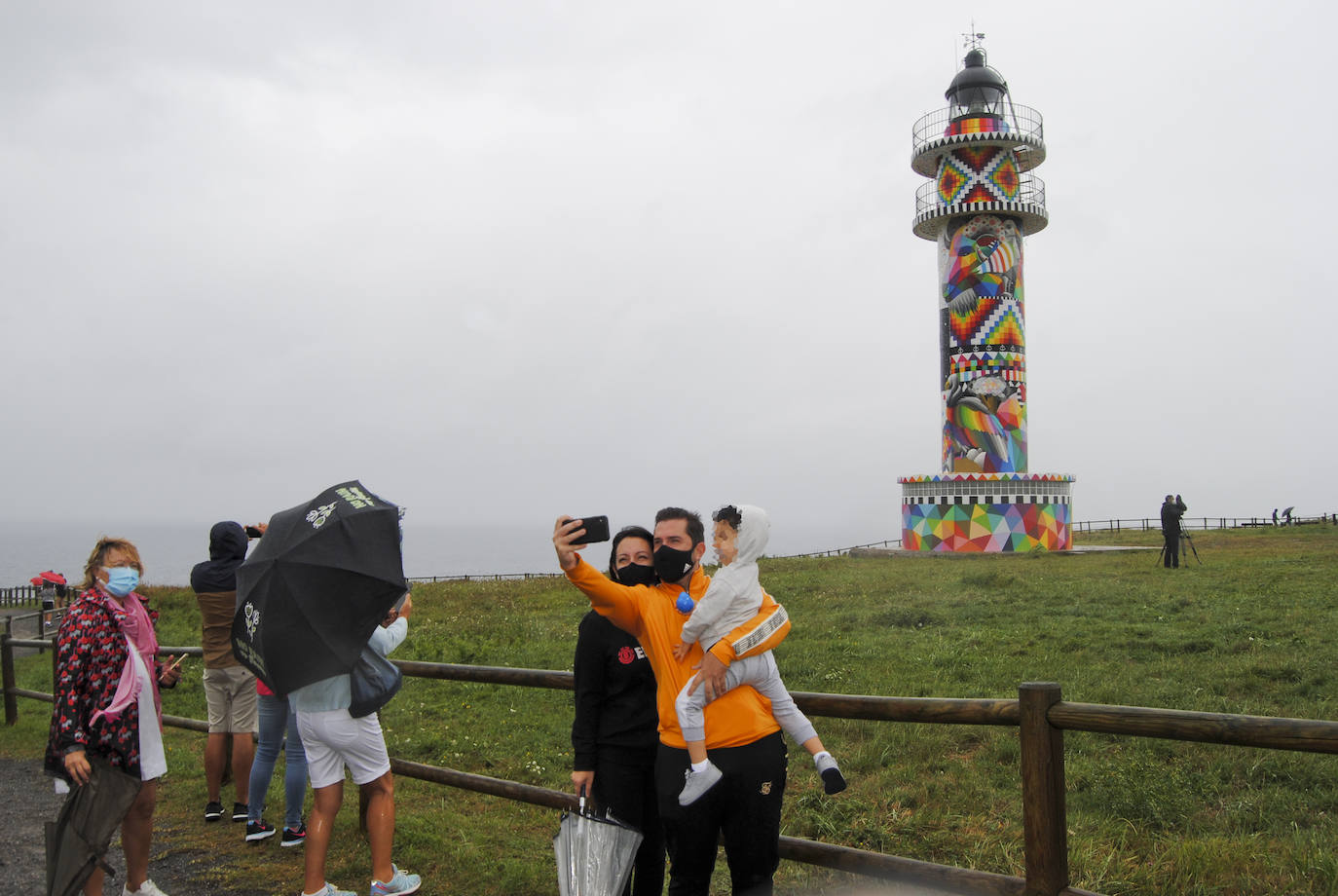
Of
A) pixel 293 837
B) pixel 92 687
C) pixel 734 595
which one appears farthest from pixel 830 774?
pixel 293 837

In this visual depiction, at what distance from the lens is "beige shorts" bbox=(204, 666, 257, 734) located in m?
7.02

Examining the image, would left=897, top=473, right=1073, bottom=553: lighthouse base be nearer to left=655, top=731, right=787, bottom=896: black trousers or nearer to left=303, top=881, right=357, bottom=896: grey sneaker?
left=303, top=881, right=357, bottom=896: grey sneaker

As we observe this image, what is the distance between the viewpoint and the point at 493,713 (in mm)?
10875

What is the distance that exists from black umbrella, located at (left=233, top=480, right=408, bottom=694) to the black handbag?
22 cm

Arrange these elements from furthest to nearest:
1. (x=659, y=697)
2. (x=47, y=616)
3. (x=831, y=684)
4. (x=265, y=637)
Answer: (x=47, y=616) → (x=831, y=684) → (x=265, y=637) → (x=659, y=697)

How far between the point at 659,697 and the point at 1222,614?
40.8 feet

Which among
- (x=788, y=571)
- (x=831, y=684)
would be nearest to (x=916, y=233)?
(x=788, y=571)

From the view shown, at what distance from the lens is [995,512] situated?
32.3m

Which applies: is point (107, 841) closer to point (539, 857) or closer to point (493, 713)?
point (539, 857)

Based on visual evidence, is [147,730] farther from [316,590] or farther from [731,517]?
[731,517]

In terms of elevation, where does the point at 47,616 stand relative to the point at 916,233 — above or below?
below

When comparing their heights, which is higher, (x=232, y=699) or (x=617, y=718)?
(x=617, y=718)

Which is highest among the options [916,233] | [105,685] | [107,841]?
[916,233]

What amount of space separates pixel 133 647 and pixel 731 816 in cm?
341
